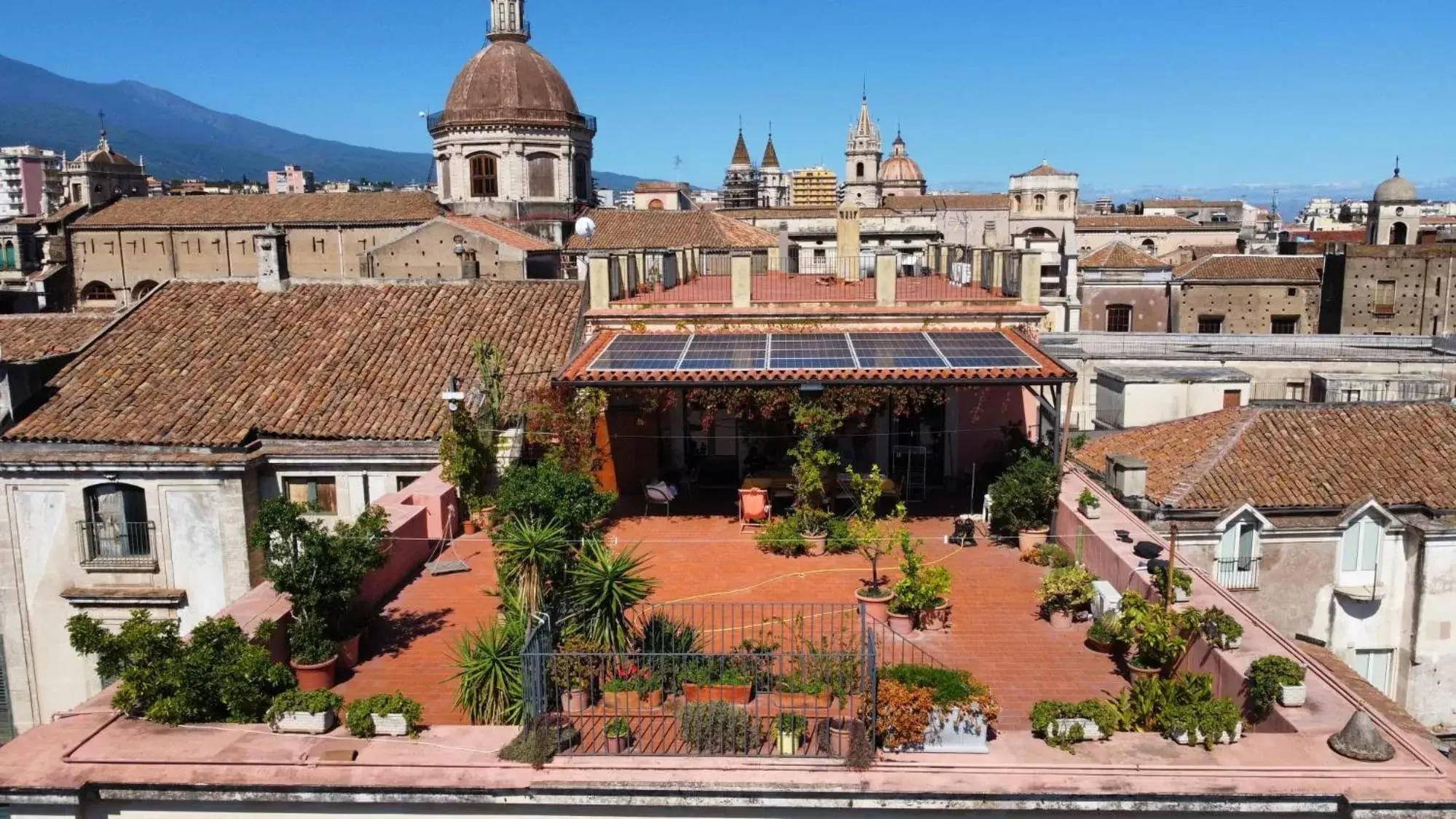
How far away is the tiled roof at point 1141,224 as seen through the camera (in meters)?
92.6

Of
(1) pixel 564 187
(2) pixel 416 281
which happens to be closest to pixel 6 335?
(2) pixel 416 281

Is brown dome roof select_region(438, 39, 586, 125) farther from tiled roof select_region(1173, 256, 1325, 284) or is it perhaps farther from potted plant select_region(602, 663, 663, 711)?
potted plant select_region(602, 663, 663, 711)

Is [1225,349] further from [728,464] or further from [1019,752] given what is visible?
[1019,752]

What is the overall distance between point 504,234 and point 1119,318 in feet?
111

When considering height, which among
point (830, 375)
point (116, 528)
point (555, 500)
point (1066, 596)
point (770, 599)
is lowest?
point (116, 528)

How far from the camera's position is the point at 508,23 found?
5681 cm

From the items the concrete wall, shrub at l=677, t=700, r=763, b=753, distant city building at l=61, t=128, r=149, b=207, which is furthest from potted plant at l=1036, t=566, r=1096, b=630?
distant city building at l=61, t=128, r=149, b=207

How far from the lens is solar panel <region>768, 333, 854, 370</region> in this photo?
642 inches

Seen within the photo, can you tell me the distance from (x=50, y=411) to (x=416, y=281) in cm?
842

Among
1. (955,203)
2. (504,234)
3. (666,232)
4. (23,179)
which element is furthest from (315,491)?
(23,179)

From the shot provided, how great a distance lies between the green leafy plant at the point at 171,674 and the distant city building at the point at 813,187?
127 m

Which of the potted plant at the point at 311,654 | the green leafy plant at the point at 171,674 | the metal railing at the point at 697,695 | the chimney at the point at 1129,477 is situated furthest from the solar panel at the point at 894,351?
the green leafy plant at the point at 171,674

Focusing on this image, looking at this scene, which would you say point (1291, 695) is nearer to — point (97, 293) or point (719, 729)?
point (719, 729)

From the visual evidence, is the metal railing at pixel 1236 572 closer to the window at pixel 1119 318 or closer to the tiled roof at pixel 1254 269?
the window at pixel 1119 318
